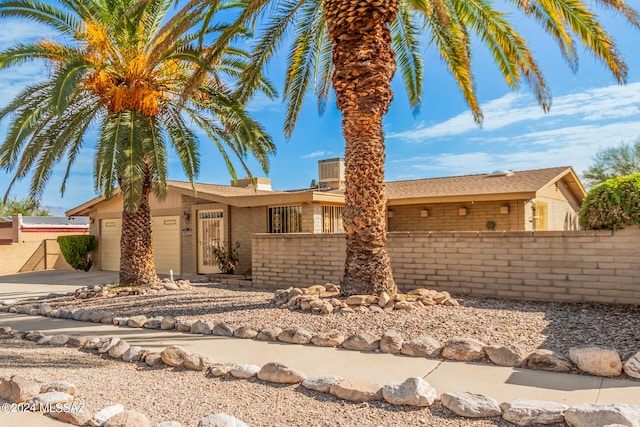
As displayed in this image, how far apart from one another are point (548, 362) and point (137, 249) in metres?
10.5

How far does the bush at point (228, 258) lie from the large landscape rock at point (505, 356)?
11.7 m

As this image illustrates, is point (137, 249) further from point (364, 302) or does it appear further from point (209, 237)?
point (364, 302)

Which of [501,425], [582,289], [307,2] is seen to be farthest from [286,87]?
[501,425]

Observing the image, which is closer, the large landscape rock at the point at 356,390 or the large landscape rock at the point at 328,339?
the large landscape rock at the point at 356,390

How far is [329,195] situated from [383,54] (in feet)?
22.5

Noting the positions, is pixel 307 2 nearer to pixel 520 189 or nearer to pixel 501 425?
pixel 520 189

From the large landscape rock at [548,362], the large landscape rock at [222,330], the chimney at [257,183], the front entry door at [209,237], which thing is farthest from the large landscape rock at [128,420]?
the chimney at [257,183]

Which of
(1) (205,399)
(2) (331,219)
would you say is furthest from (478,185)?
(1) (205,399)

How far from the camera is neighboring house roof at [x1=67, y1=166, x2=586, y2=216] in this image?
48.1ft

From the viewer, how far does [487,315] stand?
7.38 m

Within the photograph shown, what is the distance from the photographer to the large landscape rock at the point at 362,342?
19.4 ft

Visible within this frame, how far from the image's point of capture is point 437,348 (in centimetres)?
557

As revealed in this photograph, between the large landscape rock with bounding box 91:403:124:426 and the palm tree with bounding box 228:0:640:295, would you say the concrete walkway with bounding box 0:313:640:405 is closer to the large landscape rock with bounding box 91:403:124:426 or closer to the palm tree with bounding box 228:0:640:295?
the large landscape rock with bounding box 91:403:124:426

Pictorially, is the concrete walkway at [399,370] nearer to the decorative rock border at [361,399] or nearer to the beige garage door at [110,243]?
the decorative rock border at [361,399]
